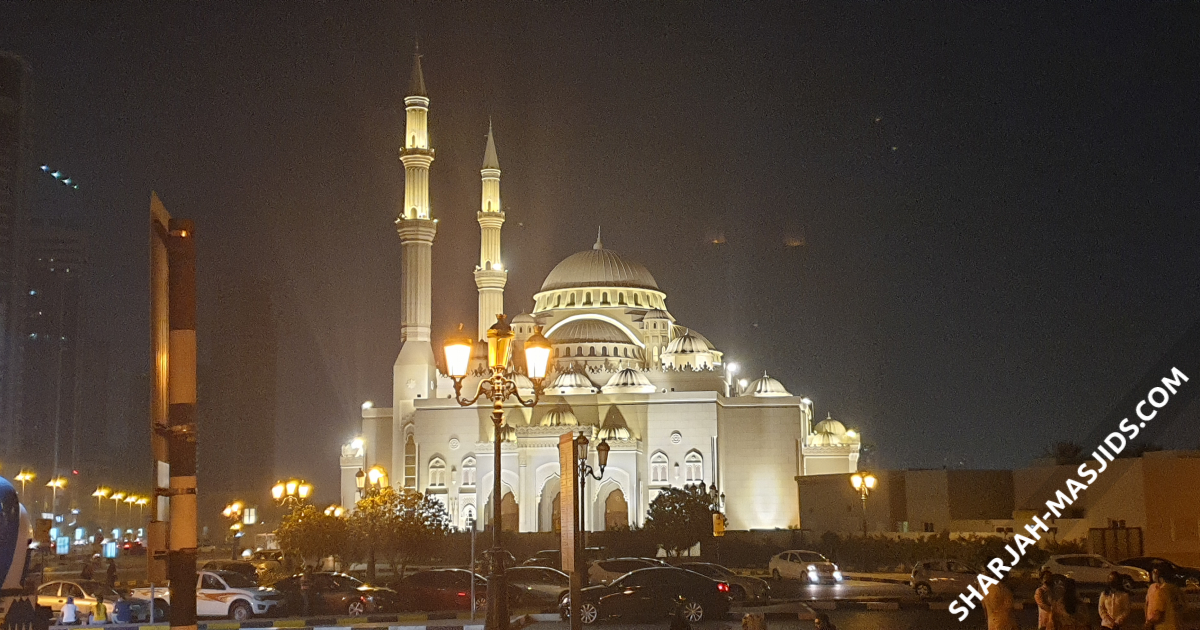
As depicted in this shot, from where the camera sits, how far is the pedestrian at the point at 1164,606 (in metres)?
9.12

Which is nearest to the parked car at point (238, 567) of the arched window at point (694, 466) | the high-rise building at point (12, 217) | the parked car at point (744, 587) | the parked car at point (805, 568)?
the parked car at point (744, 587)

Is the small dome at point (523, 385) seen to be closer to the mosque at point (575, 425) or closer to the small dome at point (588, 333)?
the mosque at point (575, 425)

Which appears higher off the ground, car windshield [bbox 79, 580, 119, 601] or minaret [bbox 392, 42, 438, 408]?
minaret [bbox 392, 42, 438, 408]

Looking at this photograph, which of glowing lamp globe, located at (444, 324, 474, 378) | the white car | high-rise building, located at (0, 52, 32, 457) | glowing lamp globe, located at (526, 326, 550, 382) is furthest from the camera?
high-rise building, located at (0, 52, 32, 457)

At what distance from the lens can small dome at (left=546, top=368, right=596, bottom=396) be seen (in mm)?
51562

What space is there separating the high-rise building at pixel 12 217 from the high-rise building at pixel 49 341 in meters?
1.35

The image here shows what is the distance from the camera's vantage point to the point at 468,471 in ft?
164

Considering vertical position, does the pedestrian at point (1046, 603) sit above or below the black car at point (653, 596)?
above

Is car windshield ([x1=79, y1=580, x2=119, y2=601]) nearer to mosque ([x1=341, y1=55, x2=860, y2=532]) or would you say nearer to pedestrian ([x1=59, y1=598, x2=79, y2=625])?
pedestrian ([x1=59, y1=598, x2=79, y2=625])

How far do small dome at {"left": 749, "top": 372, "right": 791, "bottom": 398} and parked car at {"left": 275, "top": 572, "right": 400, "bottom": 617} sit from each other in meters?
35.4

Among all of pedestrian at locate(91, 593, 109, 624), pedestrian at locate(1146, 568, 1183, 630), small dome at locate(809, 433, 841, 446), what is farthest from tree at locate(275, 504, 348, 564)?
small dome at locate(809, 433, 841, 446)

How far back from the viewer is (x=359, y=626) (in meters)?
14.7

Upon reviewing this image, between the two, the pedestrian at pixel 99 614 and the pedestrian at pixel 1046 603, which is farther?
the pedestrian at pixel 99 614

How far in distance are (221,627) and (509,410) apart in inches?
1437
